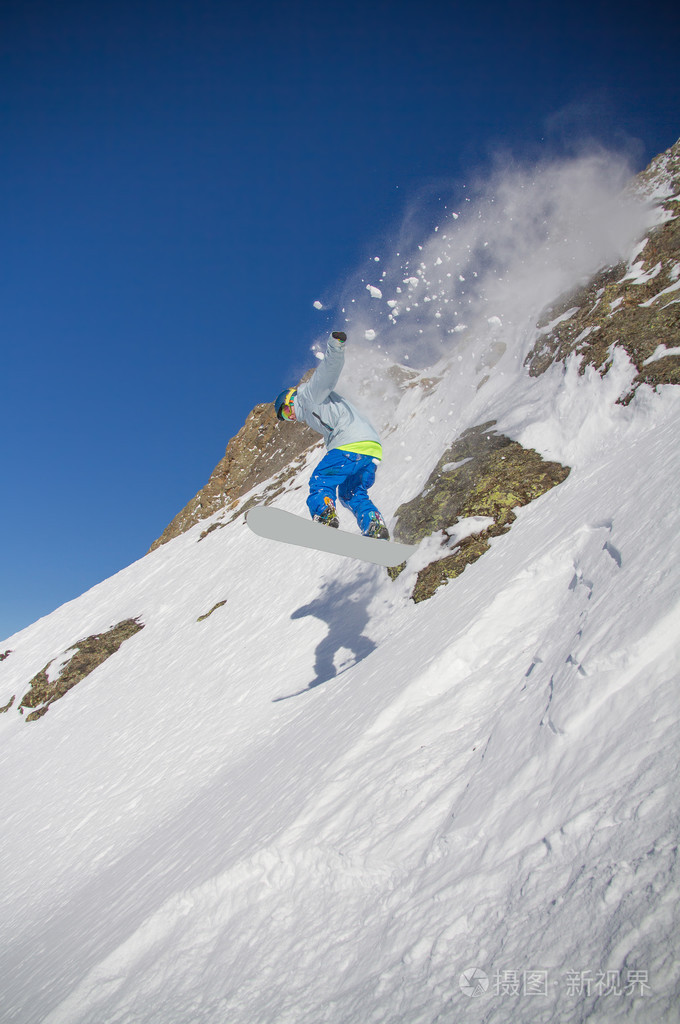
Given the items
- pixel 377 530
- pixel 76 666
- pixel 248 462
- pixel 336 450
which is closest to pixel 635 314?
pixel 336 450

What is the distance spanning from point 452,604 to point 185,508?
97.6 ft

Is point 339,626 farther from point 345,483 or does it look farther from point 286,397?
point 286,397

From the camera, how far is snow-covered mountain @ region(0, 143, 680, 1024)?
72.9 inches

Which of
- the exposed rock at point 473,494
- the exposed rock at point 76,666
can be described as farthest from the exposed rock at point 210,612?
the exposed rock at point 473,494

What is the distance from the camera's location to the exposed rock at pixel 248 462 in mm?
28719

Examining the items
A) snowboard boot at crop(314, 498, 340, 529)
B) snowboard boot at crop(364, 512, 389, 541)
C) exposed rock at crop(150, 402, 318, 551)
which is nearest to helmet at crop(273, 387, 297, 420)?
snowboard boot at crop(314, 498, 340, 529)

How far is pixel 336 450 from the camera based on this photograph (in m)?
6.63

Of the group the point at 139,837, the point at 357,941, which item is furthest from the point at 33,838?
the point at 357,941

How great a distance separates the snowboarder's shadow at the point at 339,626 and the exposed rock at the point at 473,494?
95cm

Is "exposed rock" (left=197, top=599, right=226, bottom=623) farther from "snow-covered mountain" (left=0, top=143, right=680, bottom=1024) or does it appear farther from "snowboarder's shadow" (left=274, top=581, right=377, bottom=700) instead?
"snowboarder's shadow" (left=274, top=581, right=377, bottom=700)

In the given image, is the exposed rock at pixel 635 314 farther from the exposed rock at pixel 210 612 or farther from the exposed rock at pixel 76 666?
the exposed rock at pixel 76 666

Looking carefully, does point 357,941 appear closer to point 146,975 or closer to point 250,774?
point 146,975

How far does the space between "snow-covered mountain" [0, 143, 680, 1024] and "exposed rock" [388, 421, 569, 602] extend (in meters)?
0.06

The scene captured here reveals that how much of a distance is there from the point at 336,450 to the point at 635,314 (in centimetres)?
663
